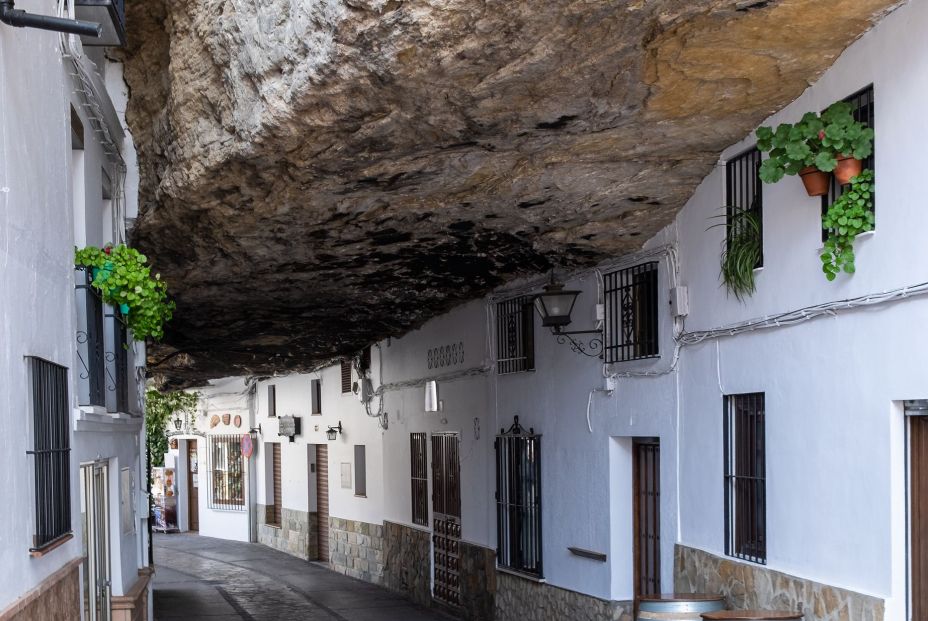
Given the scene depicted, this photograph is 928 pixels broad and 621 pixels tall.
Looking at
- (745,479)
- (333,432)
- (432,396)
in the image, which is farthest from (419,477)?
(745,479)

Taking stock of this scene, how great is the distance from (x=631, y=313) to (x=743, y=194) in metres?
2.34

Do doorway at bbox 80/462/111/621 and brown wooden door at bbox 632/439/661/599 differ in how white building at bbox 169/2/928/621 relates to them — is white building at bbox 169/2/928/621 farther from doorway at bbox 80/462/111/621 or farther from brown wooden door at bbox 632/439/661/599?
doorway at bbox 80/462/111/621

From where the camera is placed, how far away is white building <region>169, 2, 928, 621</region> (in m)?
6.33

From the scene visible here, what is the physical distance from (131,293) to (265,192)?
1328mm

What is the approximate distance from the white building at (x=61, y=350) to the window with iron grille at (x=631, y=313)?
435cm

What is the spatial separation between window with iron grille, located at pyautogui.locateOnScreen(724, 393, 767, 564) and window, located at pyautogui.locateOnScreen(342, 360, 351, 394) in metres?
13.6

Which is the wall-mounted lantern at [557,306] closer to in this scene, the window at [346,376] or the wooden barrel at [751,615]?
the wooden barrel at [751,615]

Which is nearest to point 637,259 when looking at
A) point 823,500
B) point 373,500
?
point 823,500

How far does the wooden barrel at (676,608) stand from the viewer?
7.98 meters

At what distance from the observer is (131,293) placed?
853cm

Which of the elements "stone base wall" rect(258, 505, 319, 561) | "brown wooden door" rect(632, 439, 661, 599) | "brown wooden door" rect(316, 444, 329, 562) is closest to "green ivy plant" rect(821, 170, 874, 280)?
"brown wooden door" rect(632, 439, 661, 599)

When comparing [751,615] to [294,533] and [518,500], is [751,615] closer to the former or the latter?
[518,500]

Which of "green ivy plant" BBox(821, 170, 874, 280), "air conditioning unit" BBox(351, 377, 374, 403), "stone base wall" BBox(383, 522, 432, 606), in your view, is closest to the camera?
"green ivy plant" BBox(821, 170, 874, 280)

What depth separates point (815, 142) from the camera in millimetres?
6898
